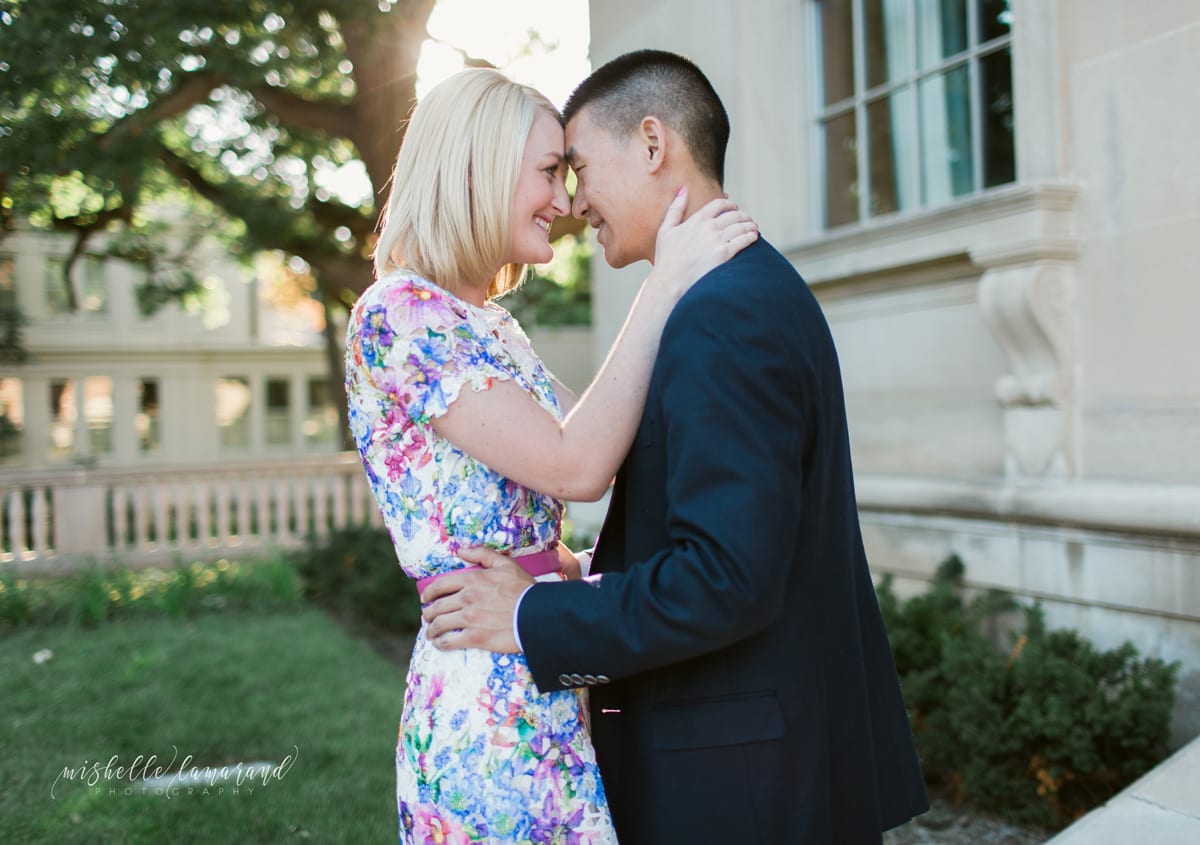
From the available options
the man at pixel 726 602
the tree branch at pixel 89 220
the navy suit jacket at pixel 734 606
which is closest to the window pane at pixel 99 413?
the tree branch at pixel 89 220

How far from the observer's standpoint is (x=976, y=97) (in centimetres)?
511

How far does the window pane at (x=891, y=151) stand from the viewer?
5.61 meters

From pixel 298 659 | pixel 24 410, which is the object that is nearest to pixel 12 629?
pixel 298 659

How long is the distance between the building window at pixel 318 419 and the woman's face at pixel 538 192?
1386 inches

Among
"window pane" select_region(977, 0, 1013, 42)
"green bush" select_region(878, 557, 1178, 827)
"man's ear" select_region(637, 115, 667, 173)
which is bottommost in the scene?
"green bush" select_region(878, 557, 1178, 827)

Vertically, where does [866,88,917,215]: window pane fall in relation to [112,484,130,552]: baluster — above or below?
above

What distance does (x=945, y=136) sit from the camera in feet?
17.6

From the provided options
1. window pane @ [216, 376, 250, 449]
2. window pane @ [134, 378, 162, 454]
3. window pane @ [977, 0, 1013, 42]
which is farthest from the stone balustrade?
window pane @ [216, 376, 250, 449]

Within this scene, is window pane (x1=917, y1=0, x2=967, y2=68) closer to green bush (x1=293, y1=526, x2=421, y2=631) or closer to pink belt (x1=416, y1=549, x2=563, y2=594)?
pink belt (x1=416, y1=549, x2=563, y2=594)

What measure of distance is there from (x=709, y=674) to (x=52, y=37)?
7902mm

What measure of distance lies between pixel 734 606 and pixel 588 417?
1.53 ft

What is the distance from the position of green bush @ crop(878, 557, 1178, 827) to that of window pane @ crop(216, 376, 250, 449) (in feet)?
111

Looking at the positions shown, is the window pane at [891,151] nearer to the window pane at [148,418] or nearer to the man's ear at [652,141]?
the man's ear at [652,141]

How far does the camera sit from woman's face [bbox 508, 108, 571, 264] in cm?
215
